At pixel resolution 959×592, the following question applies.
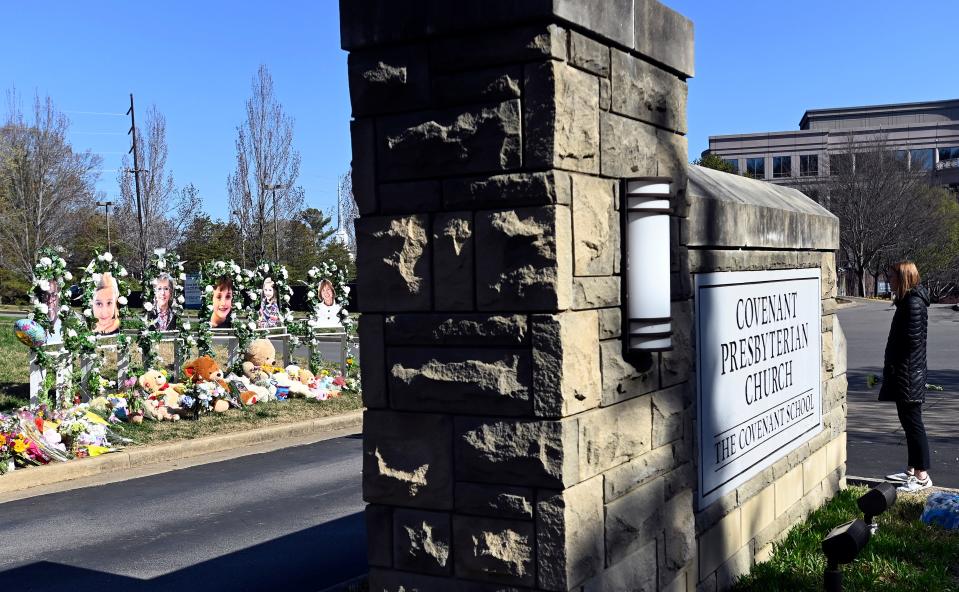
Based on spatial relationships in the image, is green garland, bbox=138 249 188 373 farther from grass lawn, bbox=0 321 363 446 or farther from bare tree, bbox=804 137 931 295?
bare tree, bbox=804 137 931 295

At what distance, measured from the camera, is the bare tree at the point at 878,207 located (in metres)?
49.8

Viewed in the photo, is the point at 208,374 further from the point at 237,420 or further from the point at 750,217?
the point at 750,217

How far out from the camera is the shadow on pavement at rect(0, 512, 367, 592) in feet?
18.0

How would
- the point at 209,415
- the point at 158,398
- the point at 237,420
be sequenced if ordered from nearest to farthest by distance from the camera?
the point at 158,398
the point at 237,420
the point at 209,415

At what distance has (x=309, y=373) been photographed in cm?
1450

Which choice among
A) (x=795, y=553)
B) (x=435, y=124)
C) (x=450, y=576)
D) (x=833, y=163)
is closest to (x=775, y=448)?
(x=795, y=553)

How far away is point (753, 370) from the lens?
486 cm

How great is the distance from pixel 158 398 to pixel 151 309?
2.04 meters

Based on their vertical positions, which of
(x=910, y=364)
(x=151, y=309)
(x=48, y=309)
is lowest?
(x=910, y=364)

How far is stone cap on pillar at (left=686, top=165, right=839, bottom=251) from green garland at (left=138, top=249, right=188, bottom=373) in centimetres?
952

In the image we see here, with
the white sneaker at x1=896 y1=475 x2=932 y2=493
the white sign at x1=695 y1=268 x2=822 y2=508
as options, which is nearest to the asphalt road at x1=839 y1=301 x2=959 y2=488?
the white sneaker at x1=896 y1=475 x2=932 y2=493

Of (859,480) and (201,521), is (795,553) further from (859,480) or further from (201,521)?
(201,521)

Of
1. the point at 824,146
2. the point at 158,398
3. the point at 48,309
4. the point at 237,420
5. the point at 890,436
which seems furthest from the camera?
the point at 824,146

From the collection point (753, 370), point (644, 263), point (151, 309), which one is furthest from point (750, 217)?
point (151, 309)
